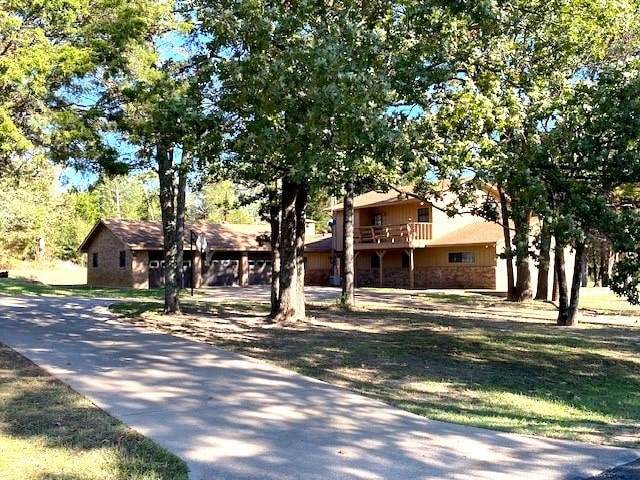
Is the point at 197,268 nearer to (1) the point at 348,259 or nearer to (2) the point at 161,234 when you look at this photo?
(2) the point at 161,234

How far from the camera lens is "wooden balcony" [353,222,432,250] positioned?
36.3m

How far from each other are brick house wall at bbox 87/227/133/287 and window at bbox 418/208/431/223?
17.2 m

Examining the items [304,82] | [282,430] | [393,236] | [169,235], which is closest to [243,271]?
[393,236]

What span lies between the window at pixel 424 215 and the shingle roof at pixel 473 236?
4.79 feet

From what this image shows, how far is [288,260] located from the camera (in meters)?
15.5

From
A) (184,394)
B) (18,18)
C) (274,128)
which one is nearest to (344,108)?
(274,128)

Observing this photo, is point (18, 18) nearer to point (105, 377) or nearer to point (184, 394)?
point (105, 377)

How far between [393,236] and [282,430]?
31.8 meters

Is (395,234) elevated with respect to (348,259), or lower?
elevated

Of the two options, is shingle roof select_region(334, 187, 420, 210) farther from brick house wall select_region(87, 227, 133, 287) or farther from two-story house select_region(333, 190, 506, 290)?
brick house wall select_region(87, 227, 133, 287)

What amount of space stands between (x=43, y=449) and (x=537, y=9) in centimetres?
1103

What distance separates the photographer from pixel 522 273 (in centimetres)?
2597

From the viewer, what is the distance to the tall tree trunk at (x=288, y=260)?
15.5m

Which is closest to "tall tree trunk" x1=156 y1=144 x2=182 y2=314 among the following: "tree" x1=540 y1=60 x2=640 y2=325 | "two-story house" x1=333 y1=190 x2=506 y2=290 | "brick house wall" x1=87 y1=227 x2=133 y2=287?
"tree" x1=540 y1=60 x2=640 y2=325
